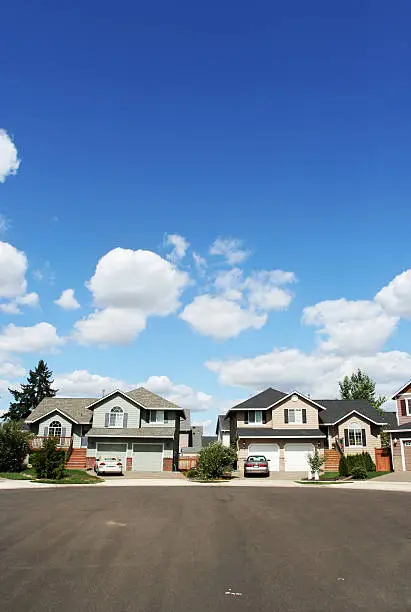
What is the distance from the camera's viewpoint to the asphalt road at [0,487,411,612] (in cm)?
669

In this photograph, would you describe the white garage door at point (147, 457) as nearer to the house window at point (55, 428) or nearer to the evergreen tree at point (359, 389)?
the house window at point (55, 428)

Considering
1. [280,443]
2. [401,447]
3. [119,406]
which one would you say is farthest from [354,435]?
[119,406]

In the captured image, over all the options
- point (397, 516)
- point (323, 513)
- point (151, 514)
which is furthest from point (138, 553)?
point (397, 516)

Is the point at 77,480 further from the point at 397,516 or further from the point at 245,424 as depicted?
the point at 397,516

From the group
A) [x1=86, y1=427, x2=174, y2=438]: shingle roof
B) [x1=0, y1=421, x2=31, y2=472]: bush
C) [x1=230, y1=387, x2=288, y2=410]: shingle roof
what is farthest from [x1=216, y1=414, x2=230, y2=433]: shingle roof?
[x1=0, y1=421, x2=31, y2=472]: bush

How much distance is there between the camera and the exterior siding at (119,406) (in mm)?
46219

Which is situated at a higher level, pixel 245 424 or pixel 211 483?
pixel 245 424

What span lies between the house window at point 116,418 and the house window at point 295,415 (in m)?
15.0

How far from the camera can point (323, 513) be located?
620 inches

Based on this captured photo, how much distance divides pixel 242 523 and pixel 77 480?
21537mm

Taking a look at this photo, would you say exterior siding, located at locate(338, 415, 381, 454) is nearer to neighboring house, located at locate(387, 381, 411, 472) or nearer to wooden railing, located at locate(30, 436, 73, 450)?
neighboring house, located at locate(387, 381, 411, 472)

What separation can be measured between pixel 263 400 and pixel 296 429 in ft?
14.1

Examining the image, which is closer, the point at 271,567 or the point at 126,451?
the point at 271,567

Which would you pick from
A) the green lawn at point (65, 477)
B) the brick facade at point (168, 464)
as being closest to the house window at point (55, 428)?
the green lawn at point (65, 477)
